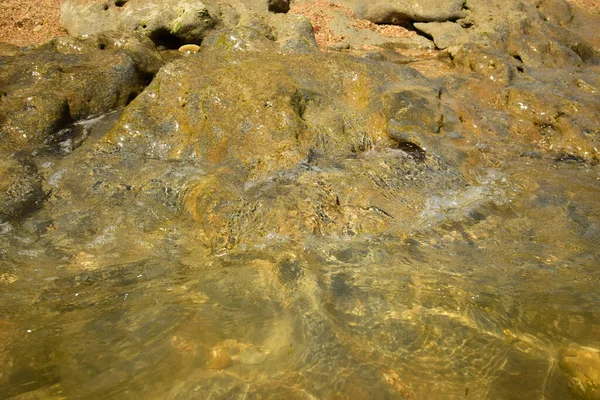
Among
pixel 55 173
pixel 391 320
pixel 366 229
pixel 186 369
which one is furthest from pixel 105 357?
pixel 55 173

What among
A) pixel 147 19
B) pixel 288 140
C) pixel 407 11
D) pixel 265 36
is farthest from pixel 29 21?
pixel 407 11

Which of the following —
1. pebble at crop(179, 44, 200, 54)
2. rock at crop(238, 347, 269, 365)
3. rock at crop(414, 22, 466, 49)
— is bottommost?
rock at crop(414, 22, 466, 49)

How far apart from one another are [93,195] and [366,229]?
2.75 m

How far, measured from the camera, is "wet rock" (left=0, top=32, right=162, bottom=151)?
5.50 meters

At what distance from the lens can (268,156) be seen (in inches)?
186

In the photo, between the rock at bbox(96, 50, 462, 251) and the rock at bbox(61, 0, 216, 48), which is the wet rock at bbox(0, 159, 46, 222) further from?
the rock at bbox(61, 0, 216, 48)

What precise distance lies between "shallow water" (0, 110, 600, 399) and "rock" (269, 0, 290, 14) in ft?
24.4

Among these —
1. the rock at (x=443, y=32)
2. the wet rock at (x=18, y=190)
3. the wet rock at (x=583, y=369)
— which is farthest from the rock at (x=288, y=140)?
the rock at (x=443, y=32)

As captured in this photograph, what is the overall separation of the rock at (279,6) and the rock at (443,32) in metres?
3.16

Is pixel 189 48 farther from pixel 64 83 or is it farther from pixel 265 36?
pixel 64 83

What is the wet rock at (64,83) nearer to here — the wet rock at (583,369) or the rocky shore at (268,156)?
the rocky shore at (268,156)

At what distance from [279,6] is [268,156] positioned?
7.29m

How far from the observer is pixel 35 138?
17.9ft

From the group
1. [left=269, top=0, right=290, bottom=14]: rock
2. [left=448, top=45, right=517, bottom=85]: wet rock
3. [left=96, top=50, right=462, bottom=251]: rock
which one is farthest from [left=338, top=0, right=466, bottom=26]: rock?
[left=96, top=50, right=462, bottom=251]: rock
